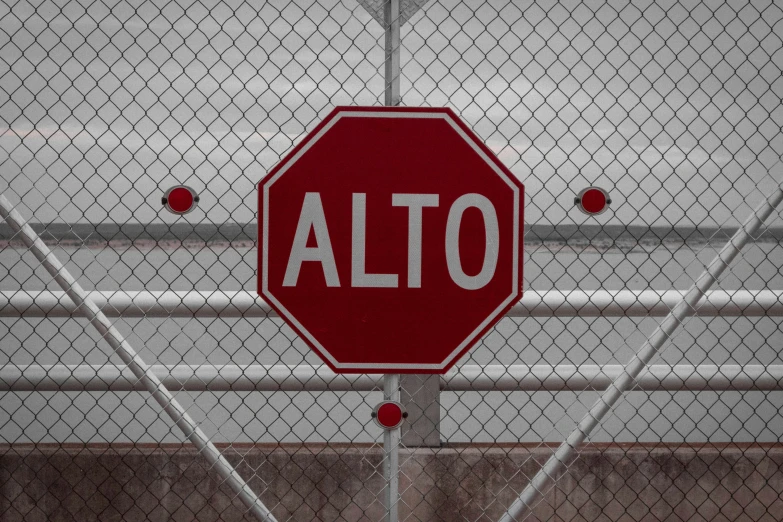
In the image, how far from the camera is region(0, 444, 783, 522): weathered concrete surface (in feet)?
9.83

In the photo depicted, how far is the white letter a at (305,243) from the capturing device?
2162mm

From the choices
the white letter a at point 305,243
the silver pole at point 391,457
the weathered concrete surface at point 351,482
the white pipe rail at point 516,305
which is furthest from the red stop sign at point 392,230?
the weathered concrete surface at point 351,482

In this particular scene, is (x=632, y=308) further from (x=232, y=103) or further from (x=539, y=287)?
(x=539, y=287)

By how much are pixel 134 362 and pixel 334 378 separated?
75 cm

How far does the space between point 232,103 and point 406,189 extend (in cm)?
89

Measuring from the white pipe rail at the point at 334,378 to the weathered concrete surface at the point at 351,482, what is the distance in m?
0.34

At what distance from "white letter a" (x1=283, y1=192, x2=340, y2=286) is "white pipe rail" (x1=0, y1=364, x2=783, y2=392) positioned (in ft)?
2.45

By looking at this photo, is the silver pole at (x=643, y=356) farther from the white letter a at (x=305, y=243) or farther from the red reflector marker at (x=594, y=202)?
the white letter a at (x=305, y=243)

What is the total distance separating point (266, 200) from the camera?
2.15 m

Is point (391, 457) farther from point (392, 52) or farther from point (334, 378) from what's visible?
point (392, 52)

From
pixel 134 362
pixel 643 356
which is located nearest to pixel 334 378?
pixel 134 362

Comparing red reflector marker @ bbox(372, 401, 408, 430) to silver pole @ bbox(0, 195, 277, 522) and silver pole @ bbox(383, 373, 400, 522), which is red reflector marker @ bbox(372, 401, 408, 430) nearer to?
silver pole @ bbox(383, 373, 400, 522)

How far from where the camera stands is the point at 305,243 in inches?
85.1

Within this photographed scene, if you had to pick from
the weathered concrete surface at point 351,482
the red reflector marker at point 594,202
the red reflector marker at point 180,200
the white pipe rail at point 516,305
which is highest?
the red reflector marker at point 180,200
